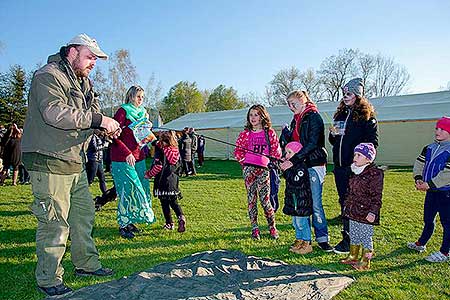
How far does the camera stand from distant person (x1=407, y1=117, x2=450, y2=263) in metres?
3.93

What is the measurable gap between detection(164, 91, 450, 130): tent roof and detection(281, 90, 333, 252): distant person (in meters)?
9.10

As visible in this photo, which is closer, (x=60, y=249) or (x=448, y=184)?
(x=60, y=249)

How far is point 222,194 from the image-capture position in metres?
8.66

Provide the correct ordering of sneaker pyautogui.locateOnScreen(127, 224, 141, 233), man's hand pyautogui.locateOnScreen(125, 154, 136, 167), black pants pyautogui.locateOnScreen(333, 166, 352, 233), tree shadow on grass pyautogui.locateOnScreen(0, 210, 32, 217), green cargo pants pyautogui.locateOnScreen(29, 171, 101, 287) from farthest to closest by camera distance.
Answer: tree shadow on grass pyautogui.locateOnScreen(0, 210, 32, 217) → sneaker pyautogui.locateOnScreen(127, 224, 141, 233) → man's hand pyautogui.locateOnScreen(125, 154, 136, 167) → black pants pyautogui.locateOnScreen(333, 166, 352, 233) → green cargo pants pyautogui.locateOnScreen(29, 171, 101, 287)

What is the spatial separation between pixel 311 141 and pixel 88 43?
254cm

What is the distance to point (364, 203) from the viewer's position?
3762 millimetres

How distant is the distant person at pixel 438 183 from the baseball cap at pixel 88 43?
145 inches

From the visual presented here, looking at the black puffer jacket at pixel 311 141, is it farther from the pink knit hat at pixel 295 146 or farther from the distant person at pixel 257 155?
the distant person at pixel 257 155

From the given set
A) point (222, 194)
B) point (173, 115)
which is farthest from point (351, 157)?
point (173, 115)

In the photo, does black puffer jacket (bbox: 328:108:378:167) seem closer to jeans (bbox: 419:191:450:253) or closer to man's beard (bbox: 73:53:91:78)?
jeans (bbox: 419:191:450:253)

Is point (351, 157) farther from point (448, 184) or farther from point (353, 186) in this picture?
point (448, 184)

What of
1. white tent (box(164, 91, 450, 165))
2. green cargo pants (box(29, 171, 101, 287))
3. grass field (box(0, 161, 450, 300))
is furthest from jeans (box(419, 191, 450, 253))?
white tent (box(164, 91, 450, 165))

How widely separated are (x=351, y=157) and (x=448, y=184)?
103cm

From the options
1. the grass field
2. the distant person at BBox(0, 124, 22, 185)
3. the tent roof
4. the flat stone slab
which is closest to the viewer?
the flat stone slab
